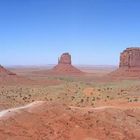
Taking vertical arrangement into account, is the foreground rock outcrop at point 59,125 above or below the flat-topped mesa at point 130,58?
below

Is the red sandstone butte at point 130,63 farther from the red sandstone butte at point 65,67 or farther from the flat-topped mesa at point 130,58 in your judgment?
the red sandstone butte at point 65,67

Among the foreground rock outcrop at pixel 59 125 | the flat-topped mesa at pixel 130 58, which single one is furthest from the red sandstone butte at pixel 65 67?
the foreground rock outcrop at pixel 59 125

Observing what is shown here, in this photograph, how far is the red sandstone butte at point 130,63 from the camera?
86.6 m

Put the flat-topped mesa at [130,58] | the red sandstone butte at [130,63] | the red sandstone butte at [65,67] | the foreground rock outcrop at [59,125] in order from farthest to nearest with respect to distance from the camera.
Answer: the red sandstone butte at [65,67]
the flat-topped mesa at [130,58]
the red sandstone butte at [130,63]
the foreground rock outcrop at [59,125]

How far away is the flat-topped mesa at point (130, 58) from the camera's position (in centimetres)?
8774

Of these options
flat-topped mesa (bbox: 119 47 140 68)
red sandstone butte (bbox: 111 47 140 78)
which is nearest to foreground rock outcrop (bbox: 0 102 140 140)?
red sandstone butte (bbox: 111 47 140 78)

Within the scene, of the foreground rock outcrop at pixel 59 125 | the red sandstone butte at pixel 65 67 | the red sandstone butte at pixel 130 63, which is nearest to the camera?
the foreground rock outcrop at pixel 59 125

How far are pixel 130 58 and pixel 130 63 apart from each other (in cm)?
132

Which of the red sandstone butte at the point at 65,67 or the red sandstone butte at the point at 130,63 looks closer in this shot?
the red sandstone butte at the point at 130,63

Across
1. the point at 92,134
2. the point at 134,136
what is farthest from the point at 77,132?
the point at 134,136

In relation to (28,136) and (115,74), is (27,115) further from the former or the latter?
(115,74)

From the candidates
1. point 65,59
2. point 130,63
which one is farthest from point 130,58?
point 65,59

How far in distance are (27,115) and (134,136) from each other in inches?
186

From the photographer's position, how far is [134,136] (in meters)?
14.6
